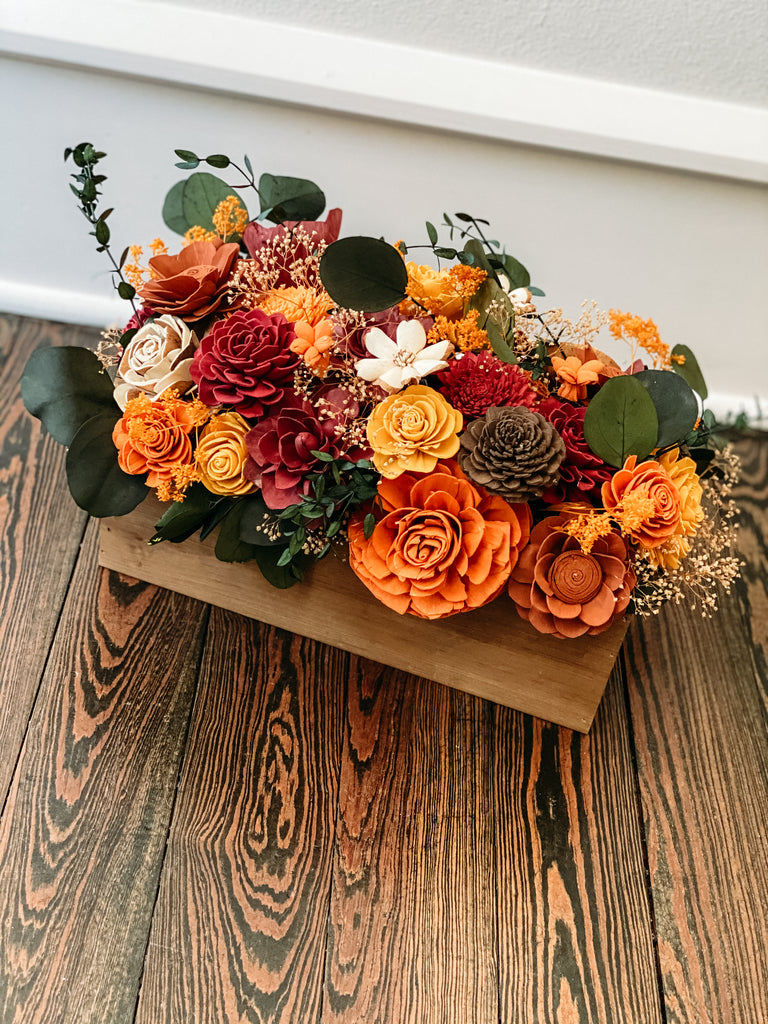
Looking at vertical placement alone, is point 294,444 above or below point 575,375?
below

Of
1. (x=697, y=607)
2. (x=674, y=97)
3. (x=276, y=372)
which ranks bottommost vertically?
(x=697, y=607)

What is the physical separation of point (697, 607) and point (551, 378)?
1.21 ft

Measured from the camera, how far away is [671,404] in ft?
2.41

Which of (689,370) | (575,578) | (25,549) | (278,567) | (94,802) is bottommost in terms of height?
(94,802)

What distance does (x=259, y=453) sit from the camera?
0.73 metres

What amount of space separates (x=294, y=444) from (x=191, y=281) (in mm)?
205

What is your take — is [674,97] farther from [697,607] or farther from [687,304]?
[697,607]

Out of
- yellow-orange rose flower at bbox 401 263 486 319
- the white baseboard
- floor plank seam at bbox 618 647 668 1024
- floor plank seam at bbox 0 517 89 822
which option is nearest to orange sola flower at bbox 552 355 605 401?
yellow-orange rose flower at bbox 401 263 486 319

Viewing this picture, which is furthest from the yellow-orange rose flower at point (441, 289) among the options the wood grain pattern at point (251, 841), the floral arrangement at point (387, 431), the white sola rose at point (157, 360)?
the wood grain pattern at point (251, 841)

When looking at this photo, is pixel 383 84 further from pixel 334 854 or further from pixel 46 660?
pixel 334 854

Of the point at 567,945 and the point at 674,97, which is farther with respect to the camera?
the point at 674,97

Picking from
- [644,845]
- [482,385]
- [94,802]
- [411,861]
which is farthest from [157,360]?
[644,845]

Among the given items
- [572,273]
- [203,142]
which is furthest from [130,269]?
[572,273]

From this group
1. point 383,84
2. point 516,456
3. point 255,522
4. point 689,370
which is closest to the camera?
point 516,456
